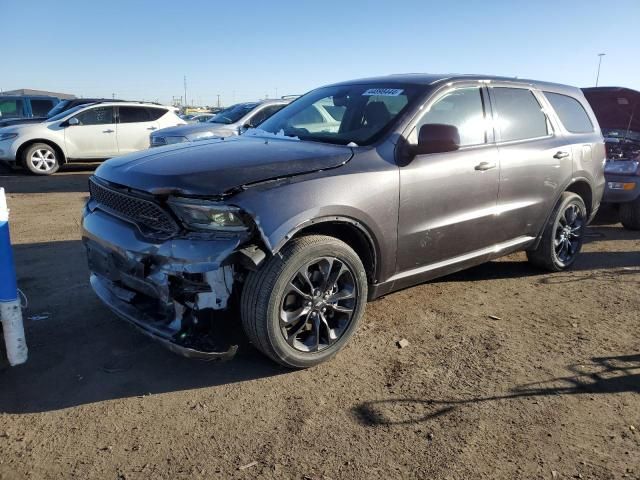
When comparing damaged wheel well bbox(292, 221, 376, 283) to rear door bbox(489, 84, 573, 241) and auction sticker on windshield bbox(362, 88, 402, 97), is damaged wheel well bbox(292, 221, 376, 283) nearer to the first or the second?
auction sticker on windshield bbox(362, 88, 402, 97)

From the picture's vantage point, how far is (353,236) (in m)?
3.35

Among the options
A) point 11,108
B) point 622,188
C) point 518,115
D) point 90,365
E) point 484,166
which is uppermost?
point 11,108

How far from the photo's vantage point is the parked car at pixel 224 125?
9.27 meters

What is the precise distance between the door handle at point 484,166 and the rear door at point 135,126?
10078 mm

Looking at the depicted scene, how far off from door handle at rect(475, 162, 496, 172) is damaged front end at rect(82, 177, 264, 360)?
203 centimetres

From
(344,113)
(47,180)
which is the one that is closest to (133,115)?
(47,180)

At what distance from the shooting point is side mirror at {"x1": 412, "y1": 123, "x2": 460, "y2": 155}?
3.45 meters

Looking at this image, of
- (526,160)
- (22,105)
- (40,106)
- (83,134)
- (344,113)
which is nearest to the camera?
(344,113)

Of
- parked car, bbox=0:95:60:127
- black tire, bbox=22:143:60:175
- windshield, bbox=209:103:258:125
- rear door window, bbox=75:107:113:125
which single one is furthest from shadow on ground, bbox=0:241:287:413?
parked car, bbox=0:95:60:127

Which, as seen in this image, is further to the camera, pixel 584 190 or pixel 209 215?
pixel 584 190

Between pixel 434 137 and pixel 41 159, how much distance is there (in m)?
10.6

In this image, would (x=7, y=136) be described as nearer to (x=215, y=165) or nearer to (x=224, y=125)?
(x=224, y=125)

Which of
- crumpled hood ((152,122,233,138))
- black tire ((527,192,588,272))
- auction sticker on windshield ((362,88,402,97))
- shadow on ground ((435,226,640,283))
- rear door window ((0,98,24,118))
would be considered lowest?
shadow on ground ((435,226,640,283))

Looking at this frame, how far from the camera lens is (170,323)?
2838 mm
